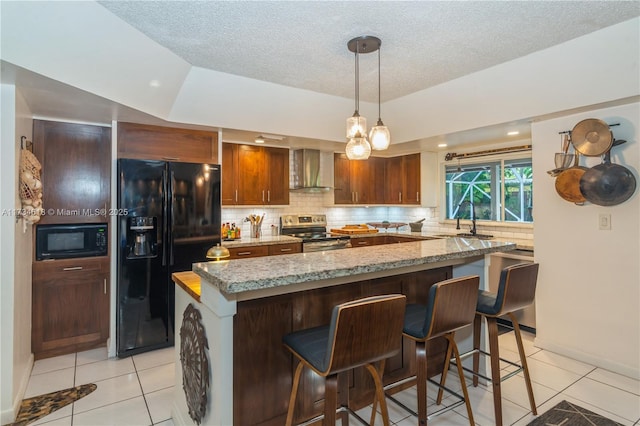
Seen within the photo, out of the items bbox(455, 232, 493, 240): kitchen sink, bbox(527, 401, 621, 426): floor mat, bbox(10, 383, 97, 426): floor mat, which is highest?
bbox(455, 232, 493, 240): kitchen sink

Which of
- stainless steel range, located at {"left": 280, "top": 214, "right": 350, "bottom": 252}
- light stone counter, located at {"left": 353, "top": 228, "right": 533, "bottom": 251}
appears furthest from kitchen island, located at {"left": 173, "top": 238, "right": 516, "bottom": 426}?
stainless steel range, located at {"left": 280, "top": 214, "right": 350, "bottom": 252}

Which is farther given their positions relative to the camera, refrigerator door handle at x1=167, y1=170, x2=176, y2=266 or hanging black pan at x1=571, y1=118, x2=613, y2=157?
refrigerator door handle at x1=167, y1=170, x2=176, y2=266

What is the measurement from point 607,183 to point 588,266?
0.75m

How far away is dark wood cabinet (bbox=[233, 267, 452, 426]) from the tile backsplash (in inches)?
106

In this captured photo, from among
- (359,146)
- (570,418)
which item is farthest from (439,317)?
(570,418)

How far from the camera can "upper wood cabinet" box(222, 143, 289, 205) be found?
4.29 m

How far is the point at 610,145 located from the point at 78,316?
15.9 feet

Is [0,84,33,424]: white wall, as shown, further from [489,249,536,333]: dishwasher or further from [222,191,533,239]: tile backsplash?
[489,249,536,333]: dishwasher

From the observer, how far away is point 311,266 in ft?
5.68

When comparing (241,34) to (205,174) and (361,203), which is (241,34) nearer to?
(205,174)

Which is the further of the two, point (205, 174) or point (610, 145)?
point (205, 174)

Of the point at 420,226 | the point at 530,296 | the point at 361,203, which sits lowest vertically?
the point at 530,296

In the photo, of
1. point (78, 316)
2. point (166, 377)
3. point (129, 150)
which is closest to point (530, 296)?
point (166, 377)

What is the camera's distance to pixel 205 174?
351 cm
